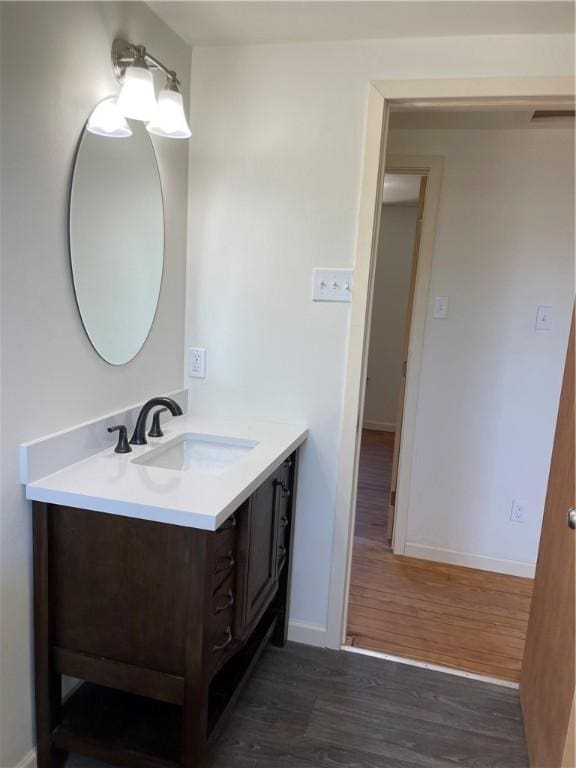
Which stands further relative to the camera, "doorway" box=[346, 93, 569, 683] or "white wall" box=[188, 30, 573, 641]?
"doorway" box=[346, 93, 569, 683]

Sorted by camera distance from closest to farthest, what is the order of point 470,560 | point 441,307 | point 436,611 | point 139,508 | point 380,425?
point 139,508
point 436,611
point 441,307
point 470,560
point 380,425

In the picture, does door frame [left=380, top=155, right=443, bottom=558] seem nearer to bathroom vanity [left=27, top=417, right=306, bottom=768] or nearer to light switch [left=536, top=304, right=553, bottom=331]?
light switch [left=536, top=304, right=553, bottom=331]

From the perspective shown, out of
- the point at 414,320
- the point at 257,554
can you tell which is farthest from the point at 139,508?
the point at 414,320

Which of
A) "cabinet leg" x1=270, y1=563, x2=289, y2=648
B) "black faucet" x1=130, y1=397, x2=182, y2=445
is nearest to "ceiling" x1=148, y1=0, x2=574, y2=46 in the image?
"black faucet" x1=130, y1=397, x2=182, y2=445

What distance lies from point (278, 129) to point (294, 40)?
0.92 feet

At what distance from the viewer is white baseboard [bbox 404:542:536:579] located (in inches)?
110

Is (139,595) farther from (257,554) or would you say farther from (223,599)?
(257,554)

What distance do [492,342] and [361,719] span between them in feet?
5.85

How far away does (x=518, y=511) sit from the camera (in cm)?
276

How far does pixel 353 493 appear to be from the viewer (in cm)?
206

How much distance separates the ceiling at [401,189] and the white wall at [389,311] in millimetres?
241

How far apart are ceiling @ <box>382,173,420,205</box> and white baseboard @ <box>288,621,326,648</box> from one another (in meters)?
2.90

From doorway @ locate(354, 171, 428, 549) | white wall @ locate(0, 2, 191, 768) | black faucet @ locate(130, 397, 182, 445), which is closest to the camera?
white wall @ locate(0, 2, 191, 768)

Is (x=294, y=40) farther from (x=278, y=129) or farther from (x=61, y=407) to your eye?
(x=61, y=407)
